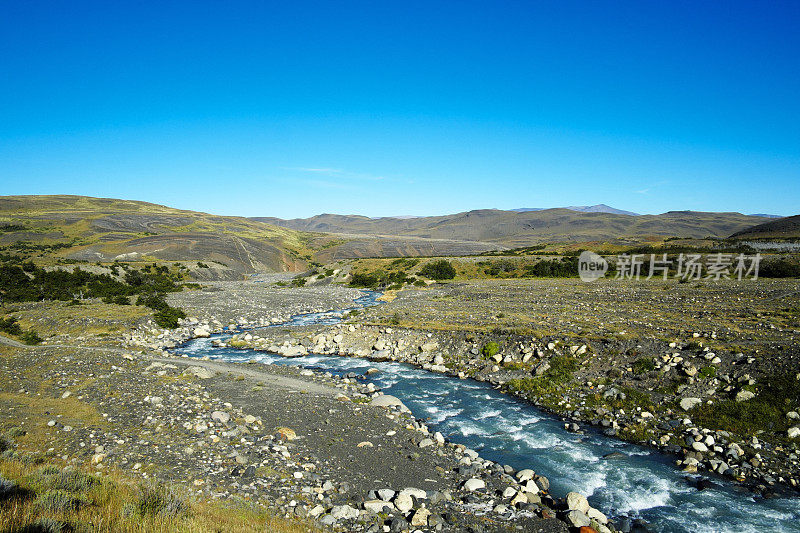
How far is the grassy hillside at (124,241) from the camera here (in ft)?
278

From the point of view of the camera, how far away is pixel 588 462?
12305 millimetres

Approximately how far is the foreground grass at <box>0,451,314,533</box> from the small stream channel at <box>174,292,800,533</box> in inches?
300

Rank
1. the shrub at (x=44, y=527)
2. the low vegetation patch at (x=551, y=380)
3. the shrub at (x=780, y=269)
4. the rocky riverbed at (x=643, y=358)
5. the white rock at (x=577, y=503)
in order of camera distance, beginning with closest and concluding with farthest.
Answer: the shrub at (x=44, y=527) < the white rock at (x=577, y=503) < the rocky riverbed at (x=643, y=358) < the low vegetation patch at (x=551, y=380) < the shrub at (x=780, y=269)

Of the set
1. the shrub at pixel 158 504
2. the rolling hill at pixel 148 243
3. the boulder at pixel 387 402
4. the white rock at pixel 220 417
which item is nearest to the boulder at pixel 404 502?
the shrub at pixel 158 504

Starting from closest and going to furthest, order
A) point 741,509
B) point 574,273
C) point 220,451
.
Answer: point 741,509 → point 220,451 → point 574,273

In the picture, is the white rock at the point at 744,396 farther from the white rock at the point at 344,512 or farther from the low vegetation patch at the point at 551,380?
the white rock at the point at 344,512

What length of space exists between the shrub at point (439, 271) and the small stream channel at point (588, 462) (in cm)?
4745

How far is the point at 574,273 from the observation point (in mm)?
64938

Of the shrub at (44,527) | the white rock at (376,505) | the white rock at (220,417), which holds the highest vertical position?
the shrub at (44,527)

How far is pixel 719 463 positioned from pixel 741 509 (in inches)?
70.3

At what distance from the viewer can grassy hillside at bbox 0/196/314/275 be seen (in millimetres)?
84875

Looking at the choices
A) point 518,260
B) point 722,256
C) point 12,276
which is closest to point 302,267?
point 518,260

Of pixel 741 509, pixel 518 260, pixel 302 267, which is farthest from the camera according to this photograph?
pixel 302 267

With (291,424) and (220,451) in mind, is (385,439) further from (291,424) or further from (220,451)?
(220,451)
